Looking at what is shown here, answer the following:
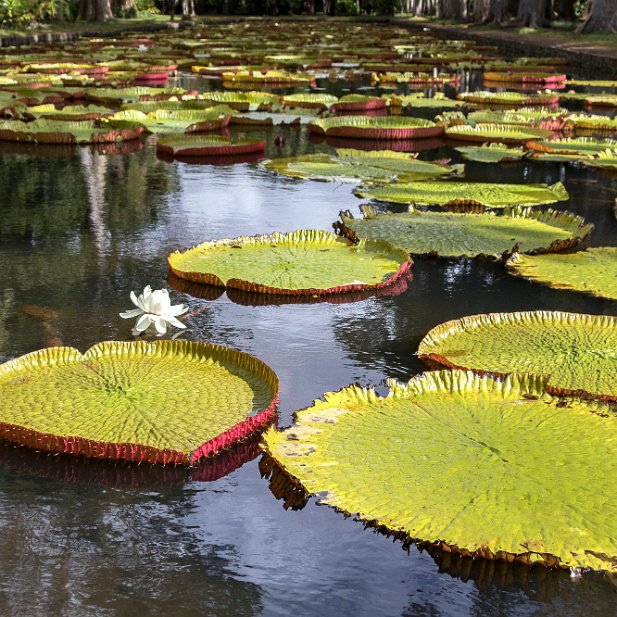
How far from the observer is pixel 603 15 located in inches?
818

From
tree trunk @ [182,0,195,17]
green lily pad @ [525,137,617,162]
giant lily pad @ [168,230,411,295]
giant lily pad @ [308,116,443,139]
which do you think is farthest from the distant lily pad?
tree trunk @ [182,0,195,17]

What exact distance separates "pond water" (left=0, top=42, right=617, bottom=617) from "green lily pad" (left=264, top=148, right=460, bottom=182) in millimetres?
225

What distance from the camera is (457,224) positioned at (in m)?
4.44

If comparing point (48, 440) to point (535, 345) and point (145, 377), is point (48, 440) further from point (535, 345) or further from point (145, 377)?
point (535, 345)

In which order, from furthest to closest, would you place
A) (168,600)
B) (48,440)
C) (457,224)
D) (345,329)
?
(457,224), (345,329), (48,440), (168,600)

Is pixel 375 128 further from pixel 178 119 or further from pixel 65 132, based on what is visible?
pixel 65 132

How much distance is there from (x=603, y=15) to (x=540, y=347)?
1995 centimetres

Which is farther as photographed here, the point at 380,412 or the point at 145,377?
the point at 145,377

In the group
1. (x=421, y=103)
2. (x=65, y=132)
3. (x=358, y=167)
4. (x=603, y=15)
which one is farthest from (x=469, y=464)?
(x=603, y=15)

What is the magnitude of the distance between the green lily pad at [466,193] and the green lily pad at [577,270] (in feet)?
3.36

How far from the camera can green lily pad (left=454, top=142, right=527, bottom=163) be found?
653 centimetres

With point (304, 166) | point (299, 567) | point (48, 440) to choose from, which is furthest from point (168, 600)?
point (304, 166)

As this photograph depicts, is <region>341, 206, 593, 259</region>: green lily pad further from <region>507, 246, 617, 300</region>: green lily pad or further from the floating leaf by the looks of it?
the floating leaf

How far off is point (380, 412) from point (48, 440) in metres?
0.79
